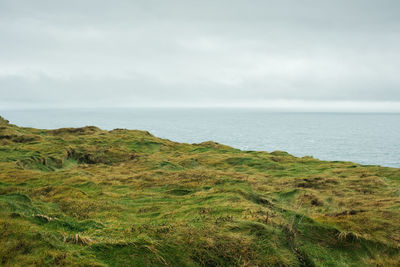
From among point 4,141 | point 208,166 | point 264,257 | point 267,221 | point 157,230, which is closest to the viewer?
point 264,257

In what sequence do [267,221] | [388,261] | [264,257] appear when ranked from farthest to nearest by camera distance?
[267,221] < [388,261] < [264,257]

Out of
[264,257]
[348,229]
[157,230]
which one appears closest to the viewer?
[264,257]

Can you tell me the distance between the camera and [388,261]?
8391 mm

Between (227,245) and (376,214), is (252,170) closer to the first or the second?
(376,214)

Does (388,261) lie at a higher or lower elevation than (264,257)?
lower

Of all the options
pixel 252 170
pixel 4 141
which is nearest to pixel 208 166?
pixel 252 170

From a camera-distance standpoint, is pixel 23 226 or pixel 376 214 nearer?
pixel 23 226

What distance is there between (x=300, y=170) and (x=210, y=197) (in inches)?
594

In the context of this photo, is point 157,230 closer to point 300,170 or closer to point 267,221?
point 267,221

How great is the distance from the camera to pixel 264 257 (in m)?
7.16

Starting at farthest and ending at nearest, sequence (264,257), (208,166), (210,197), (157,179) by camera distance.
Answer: (208,166), (157,179), (210,197), (264,257)

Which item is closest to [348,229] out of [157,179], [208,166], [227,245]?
[227,245]

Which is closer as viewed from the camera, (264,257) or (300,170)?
(264,257)

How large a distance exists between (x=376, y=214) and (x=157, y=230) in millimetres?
8905
